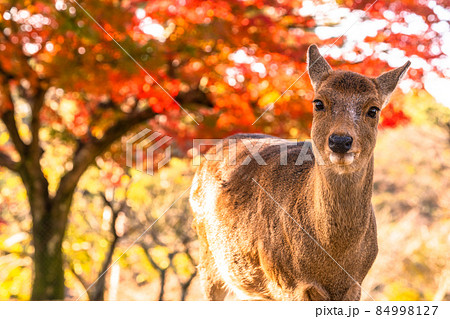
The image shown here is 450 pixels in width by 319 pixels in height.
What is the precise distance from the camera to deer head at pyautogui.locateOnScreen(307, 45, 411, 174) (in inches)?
117

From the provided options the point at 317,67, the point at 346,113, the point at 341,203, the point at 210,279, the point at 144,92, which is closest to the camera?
the point at 346,113

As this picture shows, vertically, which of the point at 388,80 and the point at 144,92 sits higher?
the point at 388,80

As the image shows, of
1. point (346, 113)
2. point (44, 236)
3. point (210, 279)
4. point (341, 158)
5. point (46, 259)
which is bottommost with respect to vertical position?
point (46, 259)

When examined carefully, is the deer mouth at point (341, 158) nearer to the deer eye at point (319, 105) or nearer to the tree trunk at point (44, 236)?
the deer eye at point (319, 105)

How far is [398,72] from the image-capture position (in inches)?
134

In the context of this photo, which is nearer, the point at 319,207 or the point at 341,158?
the point at 341,158

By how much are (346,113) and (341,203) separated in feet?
2.03

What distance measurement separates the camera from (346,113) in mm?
Answer: 3170

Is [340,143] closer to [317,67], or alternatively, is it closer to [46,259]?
[317,67]

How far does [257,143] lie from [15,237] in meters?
10.8

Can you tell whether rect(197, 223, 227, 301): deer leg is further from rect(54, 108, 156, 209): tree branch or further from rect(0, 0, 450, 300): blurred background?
rect(54, 108, 156, 209): tree branch

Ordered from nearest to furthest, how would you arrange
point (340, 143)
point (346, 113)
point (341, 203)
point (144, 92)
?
point (340, 143) → point (346, 113) → point (341, 203) → point (144, 92)

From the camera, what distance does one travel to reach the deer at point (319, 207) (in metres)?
3.21

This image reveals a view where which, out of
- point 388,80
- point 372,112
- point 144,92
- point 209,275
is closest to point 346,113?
point 372,112
